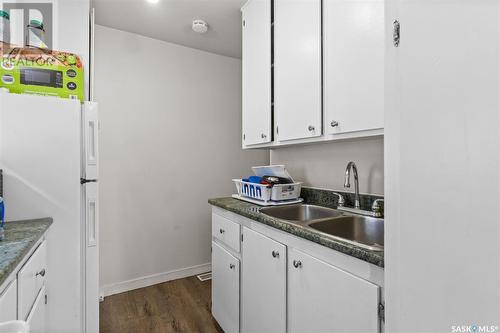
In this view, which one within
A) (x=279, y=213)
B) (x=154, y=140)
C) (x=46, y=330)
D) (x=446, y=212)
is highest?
(x=154, y=140)

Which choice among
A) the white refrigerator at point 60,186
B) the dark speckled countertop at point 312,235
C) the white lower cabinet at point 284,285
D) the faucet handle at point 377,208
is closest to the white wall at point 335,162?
the faucet handle at point 377,208

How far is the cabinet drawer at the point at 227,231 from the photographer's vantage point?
1.64m

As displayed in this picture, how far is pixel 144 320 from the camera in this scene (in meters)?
2.01

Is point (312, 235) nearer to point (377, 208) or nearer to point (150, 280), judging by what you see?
point (377, 208)

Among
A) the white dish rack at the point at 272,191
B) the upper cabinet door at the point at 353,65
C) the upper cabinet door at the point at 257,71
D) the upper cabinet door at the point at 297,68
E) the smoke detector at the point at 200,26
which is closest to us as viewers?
the upper cabinet door at the point at 353,65

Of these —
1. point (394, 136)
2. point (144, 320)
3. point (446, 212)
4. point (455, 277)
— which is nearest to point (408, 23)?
point (394, 136)

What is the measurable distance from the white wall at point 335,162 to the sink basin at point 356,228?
0.22 meters

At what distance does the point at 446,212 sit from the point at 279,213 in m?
1.20

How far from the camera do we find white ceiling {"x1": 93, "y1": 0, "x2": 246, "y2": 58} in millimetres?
2066

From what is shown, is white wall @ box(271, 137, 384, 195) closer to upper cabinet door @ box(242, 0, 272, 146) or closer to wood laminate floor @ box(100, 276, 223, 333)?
upper cabinet door @ box(242, 0, 272, 146)

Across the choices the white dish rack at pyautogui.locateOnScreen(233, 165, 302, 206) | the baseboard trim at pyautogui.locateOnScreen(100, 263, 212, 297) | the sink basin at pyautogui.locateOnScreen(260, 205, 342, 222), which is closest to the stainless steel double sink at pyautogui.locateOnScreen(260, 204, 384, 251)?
the sink basin at pyautogui.locateOnScreen(260, 205, 342, 222)

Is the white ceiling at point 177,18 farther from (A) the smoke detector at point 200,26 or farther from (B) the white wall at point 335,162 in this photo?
(B) the white wall at point 335,162

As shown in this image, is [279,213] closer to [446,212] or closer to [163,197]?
[446,212]

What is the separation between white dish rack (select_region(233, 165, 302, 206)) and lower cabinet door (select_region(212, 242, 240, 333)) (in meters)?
0.42
